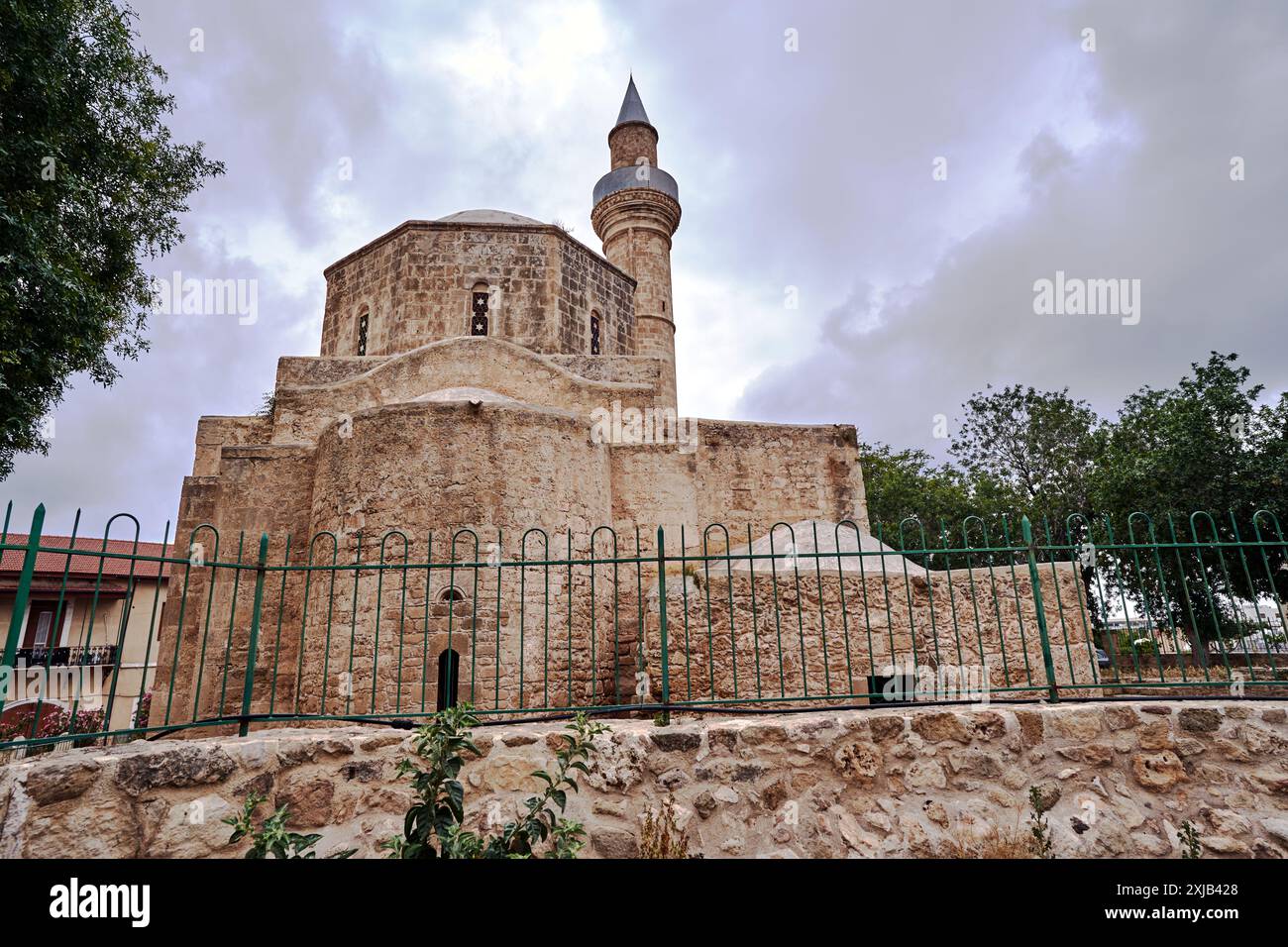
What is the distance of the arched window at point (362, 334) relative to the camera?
13610mm

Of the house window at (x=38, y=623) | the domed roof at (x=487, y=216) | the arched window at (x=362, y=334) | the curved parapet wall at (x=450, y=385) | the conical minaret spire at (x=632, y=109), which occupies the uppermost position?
the conical minaret spire at (x=632, y=109)

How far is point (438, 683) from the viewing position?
749 cm

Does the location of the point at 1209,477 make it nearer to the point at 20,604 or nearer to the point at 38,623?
the point at 20,604

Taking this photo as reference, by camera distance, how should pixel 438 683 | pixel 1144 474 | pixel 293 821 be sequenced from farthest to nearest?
pixel 1144 474 → pixel 438 683 → pixel 293 821

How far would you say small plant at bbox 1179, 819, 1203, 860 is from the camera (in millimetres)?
3127

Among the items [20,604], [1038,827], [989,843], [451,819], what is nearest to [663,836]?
[451,819]

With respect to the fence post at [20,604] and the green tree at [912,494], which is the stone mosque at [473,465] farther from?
the green tree at [912,494]

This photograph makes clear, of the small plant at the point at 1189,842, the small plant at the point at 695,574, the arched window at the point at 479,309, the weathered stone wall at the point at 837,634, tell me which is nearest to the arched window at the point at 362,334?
the arched window at the point at 479,309

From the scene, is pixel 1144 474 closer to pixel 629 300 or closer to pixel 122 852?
pixel 629 300

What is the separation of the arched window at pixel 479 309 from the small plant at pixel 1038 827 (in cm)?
→ 1183

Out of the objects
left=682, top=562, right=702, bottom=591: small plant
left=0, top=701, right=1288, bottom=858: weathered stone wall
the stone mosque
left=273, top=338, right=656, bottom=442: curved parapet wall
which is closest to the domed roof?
the stone mosque

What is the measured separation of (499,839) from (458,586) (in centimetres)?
557

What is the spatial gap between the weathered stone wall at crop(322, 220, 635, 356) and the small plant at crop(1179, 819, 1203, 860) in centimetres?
1157
